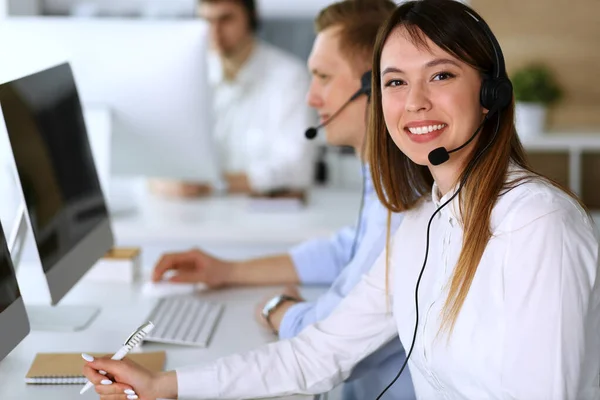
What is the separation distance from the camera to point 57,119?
5.07ft

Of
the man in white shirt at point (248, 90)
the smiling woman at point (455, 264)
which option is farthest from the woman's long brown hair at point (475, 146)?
the man in white shirt at point (248, 90)

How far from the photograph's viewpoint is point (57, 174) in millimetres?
1504

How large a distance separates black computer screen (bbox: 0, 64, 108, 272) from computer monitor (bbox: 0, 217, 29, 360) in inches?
4.9

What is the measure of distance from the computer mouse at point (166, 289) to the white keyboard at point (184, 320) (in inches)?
0.9

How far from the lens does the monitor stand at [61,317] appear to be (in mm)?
1615

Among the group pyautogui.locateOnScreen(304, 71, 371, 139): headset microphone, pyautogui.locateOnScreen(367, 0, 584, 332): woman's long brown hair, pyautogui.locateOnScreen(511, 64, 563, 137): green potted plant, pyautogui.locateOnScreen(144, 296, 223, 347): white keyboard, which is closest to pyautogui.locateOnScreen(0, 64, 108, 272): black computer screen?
pyautogui.locateOnScreen(144, 296, 223, 347): white keyboard

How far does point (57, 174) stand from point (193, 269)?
495 millimetres

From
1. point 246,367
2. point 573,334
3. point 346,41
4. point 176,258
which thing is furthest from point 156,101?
point 573,334

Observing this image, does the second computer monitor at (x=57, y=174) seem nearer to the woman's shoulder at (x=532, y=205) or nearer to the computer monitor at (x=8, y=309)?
the computer monitor at (x=8, y=309)

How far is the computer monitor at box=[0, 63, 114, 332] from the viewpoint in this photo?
1.35 m

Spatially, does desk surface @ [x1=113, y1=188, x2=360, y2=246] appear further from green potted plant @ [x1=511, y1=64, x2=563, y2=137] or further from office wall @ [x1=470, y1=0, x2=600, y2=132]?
office wall @ [x1=470, y1=0, x2=600, y2=132]

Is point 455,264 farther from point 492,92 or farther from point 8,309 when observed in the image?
point 8,309

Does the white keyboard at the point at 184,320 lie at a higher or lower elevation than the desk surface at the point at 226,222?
higher

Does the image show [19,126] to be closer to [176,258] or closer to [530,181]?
[176,258]
